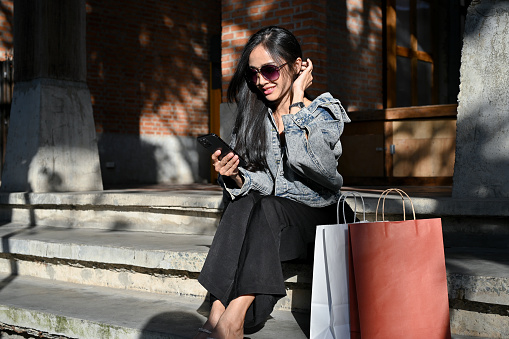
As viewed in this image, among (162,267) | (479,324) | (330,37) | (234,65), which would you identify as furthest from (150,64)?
(479,324)

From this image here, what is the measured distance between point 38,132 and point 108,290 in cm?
278

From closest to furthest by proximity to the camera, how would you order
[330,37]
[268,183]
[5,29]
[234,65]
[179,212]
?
1. [268,183]
2. [179,212]
3. [234,65]
4. [330,37]
5. [5,29]

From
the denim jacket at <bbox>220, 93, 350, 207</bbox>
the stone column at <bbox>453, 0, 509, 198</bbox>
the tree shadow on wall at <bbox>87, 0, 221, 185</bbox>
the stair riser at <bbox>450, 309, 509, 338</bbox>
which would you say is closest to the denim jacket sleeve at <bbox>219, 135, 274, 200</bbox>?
the denim jacket at <bbox>220, 93, 350, 207</bbox>

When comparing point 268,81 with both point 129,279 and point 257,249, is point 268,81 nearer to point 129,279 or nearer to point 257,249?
point 257,249

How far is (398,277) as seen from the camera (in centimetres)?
215

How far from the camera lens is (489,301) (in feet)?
7.96

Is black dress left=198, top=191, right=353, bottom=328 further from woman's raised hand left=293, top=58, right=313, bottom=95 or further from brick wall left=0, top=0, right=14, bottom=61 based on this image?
brick wall left=0, top=0, right=14, bottom=61

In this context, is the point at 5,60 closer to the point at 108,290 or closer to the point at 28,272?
the point at 28,272

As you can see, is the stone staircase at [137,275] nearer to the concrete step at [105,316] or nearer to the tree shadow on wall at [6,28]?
the concrete step at [105,316]

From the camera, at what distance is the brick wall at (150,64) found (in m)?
9.81

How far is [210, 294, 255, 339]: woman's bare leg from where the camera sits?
239cm

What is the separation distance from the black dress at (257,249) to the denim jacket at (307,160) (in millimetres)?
89

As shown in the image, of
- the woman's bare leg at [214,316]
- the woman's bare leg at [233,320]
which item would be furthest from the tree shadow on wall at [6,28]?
the woman's bare leg at [233,320]

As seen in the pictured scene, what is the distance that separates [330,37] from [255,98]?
4.12m
